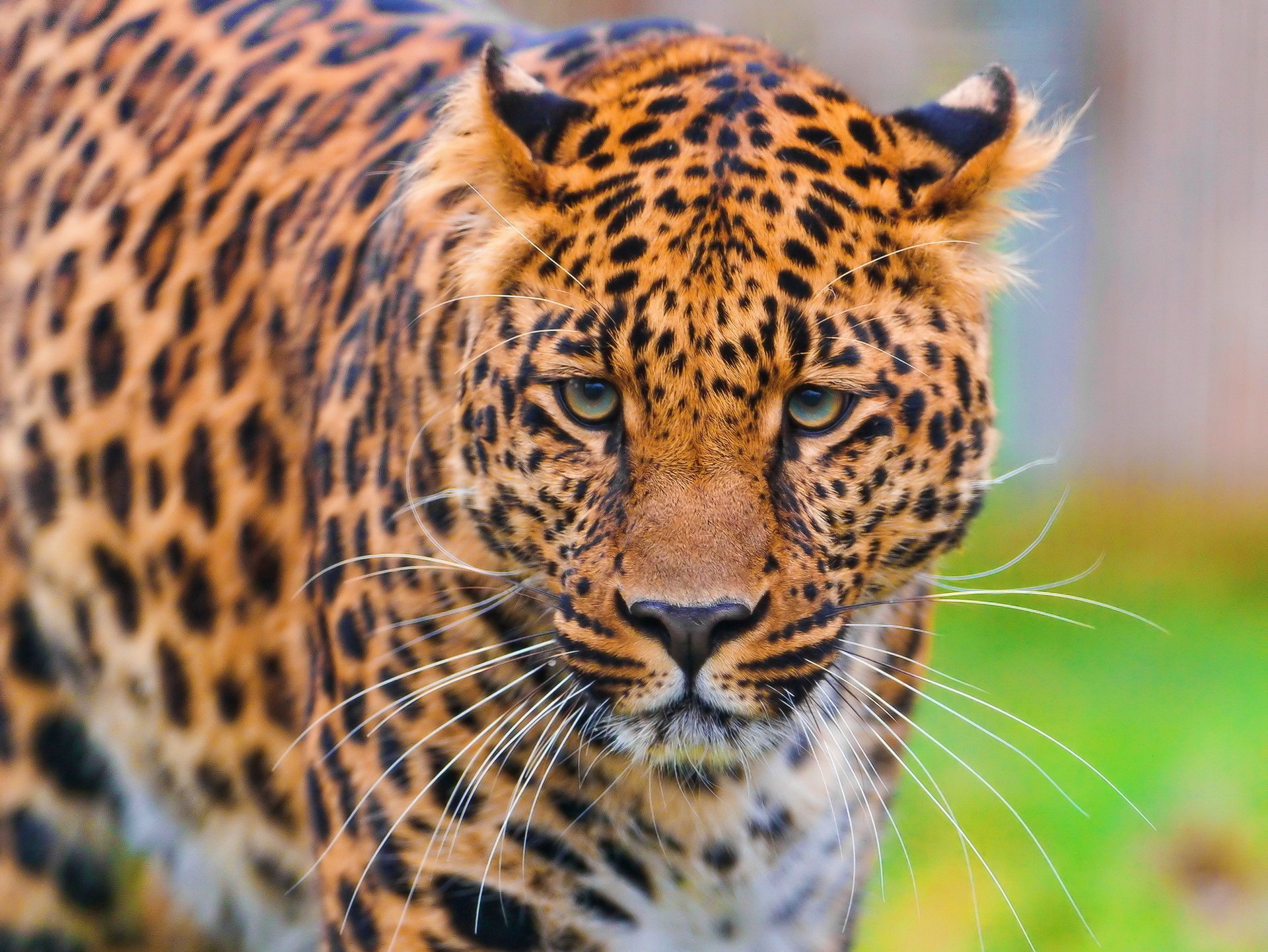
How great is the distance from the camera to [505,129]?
329 centimetres

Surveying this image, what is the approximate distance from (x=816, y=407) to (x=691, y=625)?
1.59 ft

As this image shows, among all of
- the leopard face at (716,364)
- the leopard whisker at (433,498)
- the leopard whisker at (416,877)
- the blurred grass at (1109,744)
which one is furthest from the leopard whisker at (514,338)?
the blurred grass at (1109,744)

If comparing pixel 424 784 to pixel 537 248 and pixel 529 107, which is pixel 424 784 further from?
pixel 529 107

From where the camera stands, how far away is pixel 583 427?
323 centimetres

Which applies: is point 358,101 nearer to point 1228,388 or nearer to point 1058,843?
point 1058,843

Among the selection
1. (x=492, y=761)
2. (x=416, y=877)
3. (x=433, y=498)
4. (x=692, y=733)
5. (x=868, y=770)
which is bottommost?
(x=416, y=877)

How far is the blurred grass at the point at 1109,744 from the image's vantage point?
610 centimetres

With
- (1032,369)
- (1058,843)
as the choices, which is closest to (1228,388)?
(1032,369)

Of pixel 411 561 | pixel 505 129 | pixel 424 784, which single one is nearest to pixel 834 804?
pixel 424 784

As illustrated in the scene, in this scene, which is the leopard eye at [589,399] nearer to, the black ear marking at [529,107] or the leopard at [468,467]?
the leopard at [468,467]

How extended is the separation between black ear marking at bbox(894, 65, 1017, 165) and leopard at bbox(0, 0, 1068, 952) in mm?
10

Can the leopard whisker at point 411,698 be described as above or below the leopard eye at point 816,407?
below

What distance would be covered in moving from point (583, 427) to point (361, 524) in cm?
71

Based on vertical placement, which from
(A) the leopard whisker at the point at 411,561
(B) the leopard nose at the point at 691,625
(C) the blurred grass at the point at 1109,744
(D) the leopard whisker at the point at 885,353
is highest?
(D) the leopard whisker at the point at 885,353
